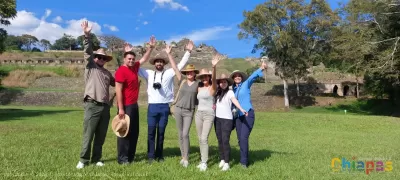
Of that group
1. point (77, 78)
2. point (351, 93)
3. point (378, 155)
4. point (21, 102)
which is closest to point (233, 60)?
point (351, 93)

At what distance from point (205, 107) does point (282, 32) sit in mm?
29802

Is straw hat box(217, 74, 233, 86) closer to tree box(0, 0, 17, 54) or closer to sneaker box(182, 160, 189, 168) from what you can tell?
sneaker box(182, 160, 189, 168)

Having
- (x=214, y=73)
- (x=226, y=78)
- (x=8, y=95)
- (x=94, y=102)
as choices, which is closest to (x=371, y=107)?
(x=226, y=78)

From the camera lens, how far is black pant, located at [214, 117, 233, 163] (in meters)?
6.25

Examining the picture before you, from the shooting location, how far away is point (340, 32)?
33.2 metres

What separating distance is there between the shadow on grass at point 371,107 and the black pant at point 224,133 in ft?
100

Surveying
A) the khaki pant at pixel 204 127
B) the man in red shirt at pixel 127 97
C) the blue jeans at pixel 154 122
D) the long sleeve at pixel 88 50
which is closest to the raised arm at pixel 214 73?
the khaki pant at pixel 204 127

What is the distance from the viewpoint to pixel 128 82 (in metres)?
6.17

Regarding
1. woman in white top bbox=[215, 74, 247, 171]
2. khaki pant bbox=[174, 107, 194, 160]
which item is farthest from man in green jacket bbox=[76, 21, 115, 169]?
woman in white top bbox=[215, 74, 247, 171]

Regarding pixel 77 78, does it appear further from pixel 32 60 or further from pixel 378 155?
pixel 378 155

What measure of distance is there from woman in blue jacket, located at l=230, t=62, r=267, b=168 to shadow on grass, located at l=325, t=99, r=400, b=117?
30199 millimetres

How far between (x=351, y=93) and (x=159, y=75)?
4515cm

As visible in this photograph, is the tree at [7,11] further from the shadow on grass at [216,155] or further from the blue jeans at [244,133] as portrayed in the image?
the blue jeans at [244,133]

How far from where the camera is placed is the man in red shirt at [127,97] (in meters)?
6.08
